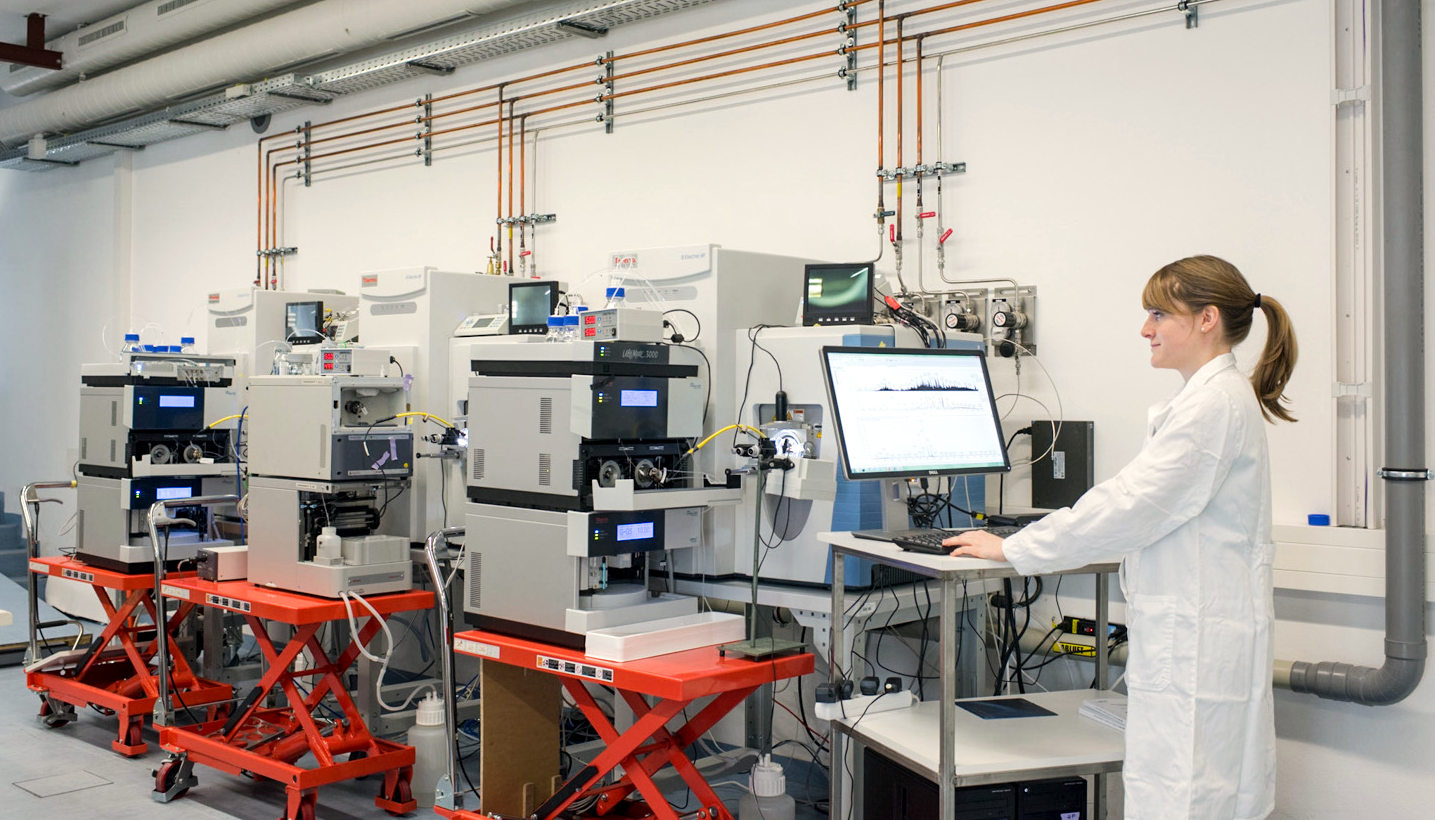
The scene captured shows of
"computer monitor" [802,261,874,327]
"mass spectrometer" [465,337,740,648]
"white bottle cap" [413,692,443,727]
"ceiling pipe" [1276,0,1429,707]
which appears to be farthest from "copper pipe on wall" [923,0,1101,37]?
"white bottle cap" [413,692,443,727]

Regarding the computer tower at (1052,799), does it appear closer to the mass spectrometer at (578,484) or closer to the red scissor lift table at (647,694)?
the red scissor lift table at (647,694)

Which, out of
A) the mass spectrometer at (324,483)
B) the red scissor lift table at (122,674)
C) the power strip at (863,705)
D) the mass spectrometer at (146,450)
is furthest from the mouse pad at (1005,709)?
the mass spectrometer at (146,450)

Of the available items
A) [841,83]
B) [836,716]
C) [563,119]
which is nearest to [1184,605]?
[836,716]

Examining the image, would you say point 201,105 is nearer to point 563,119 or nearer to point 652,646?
point 563,119

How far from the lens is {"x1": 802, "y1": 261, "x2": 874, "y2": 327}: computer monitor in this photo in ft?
10.0

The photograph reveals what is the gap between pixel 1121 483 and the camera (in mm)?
2033

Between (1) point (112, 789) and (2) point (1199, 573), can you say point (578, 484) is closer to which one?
(2) point (1199, 573)

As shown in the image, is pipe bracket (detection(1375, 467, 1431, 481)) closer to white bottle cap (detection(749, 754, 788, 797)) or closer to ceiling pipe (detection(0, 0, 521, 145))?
white bottle cap (detection(749, 754, 788, 797))

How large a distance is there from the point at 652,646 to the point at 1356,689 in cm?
169

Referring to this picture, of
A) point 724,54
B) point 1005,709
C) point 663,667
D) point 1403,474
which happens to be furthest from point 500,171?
point 1403,474

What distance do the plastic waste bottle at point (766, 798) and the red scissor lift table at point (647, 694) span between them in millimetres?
140

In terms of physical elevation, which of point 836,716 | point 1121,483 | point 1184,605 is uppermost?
point 1121,483

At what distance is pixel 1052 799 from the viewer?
238cm

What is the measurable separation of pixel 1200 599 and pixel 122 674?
13.6ft
